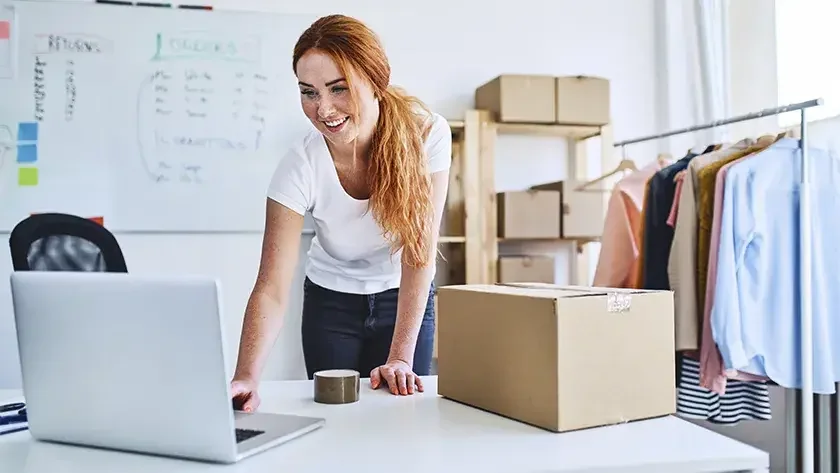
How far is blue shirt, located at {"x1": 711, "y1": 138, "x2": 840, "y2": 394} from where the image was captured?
2.14 metres

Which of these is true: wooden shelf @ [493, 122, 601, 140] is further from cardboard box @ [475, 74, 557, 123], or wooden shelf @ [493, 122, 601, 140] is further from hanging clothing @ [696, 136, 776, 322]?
hanging clothing @ [696, 136, 776, 322]

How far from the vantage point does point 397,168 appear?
1.54m

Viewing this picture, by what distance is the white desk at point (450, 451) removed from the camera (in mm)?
889

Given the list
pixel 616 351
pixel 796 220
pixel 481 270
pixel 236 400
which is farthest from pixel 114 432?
pixel 481 270

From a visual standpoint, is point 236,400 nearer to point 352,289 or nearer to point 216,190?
→ point 352,289

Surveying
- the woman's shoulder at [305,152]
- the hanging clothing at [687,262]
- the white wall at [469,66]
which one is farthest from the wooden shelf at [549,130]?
the woman's shoulder at [305,152]

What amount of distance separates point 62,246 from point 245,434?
1.32 meters

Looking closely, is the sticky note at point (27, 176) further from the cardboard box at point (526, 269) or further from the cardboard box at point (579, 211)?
the cardboard box at point (579, 211)

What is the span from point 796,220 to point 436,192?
3.81 ft

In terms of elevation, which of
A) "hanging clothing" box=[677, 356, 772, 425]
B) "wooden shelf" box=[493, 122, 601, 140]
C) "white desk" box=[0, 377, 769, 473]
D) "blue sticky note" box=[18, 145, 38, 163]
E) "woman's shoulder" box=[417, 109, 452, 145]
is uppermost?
"wooden shelf" box=[493, 122, 601, 140]

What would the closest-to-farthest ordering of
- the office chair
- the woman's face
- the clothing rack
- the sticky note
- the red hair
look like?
1. the woman's face
2. the red hair
3. the office chair
4. the clothing rack
5. the sticky note

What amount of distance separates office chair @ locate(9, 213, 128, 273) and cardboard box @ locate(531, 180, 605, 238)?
1.68 metres

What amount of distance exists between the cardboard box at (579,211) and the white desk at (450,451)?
6.47 ft

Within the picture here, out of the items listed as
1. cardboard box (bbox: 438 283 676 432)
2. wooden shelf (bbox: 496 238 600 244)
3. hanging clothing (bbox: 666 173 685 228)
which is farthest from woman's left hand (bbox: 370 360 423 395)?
wooden shelf (bbox: 496 238 600 244)
